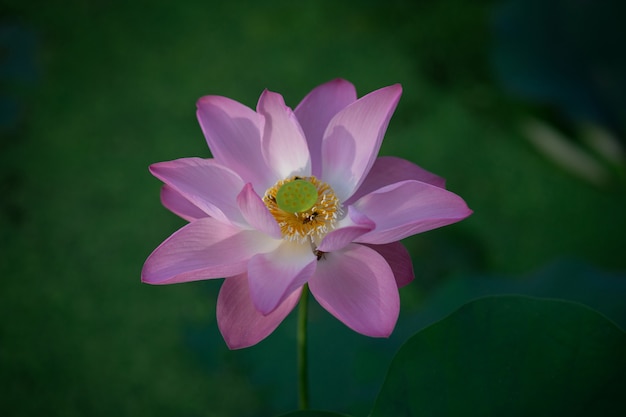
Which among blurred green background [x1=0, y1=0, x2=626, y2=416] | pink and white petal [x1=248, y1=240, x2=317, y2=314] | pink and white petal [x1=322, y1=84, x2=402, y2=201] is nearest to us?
pink and white petal [x1=248, y1=240, x2=317, y2=314]

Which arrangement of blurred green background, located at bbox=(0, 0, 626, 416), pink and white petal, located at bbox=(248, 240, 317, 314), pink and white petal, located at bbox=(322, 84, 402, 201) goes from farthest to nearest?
blurred green background, located at bbox=(0, 0, 626, 416) → pink and white petal, located at bbox=(322, 84, 402, 201) → pink and white petal, located at bbox=(248, 240, 317, 314)

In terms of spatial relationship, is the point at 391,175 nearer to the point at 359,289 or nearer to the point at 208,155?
the point at 359,289

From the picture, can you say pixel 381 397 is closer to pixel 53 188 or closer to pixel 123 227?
pixel 123 227

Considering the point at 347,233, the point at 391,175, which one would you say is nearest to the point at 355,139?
the point at 391,175

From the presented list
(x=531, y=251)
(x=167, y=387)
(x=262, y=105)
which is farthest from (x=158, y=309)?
(x=531, y=251)

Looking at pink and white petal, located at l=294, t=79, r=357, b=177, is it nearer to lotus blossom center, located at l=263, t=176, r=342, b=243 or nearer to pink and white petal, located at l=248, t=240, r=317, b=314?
lotus blossom center, located at l=263, t=176, r=342, b=243

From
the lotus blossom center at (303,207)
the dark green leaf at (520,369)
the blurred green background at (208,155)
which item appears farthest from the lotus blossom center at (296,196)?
the blurred green background at (208,155)

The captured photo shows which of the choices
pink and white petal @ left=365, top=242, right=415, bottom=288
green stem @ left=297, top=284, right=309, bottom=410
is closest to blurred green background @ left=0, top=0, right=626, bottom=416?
green stem @ left=297, top=284, right=309, bottom=410

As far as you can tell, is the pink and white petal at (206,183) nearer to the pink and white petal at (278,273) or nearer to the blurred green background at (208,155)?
the pink and white petal at (278,273)
